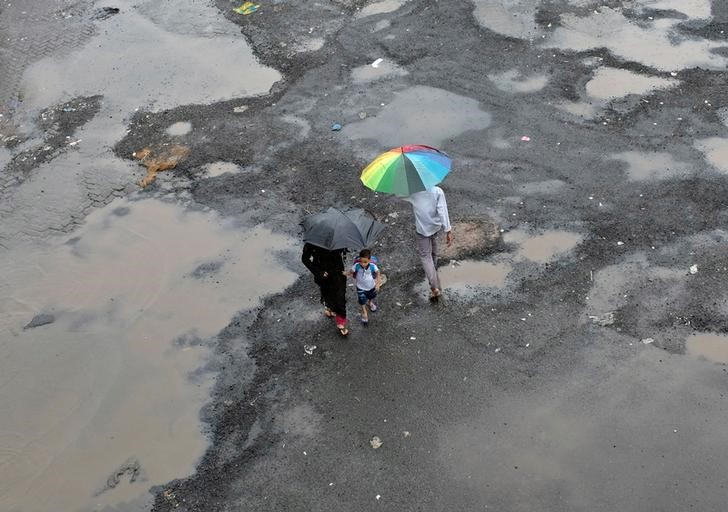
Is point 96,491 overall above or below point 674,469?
below

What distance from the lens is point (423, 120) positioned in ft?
33.3

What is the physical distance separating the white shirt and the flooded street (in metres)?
0.86

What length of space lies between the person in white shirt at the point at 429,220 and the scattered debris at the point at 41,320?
4.26m

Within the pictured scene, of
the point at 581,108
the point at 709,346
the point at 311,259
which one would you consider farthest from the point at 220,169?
the point at 709,346

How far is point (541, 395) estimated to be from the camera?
6.27 metres

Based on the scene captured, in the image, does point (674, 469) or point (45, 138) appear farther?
point (45, 138)

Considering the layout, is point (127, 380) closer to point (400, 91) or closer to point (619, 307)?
point (619, 307)

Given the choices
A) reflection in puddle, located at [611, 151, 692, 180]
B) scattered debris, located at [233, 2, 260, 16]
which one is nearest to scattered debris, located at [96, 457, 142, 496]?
reflection in puddle, located at [611, 151, 692, 180]

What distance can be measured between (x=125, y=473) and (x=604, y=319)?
486 centimetres

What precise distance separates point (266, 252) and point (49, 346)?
262 cm

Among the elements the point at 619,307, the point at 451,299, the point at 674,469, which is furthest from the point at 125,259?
the point at 674,469

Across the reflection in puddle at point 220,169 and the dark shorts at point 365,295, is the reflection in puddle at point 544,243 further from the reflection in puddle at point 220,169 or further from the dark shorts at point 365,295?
the reflection in puddle at point 220,169

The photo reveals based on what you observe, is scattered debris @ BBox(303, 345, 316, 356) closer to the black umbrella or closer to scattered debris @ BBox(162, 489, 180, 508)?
the black umbrella

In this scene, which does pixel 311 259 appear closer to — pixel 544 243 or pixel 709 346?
pixel 544 243
